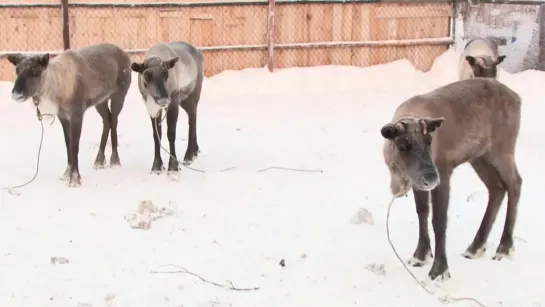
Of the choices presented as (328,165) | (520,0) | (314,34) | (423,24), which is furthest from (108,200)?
(520,0)

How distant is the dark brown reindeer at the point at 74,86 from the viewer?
6410 millimetres

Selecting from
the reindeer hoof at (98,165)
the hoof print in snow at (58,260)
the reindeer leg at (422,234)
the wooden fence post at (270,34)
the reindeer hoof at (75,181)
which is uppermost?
the wooden fence post at (270,34)

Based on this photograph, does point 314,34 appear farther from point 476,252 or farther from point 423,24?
point 476,252

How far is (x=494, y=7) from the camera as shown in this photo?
13.2m

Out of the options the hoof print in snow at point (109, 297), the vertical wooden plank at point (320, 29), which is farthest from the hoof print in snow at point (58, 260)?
the vertical wooden plank at point (320, 29)

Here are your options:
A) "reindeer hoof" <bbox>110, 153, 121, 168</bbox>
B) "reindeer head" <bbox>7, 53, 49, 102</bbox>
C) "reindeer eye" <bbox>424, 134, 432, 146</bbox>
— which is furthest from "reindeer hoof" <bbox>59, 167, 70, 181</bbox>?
"reindeer eye" <bbox>424, 134, 432, 146</bbox>

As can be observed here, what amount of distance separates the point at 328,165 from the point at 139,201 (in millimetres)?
2135

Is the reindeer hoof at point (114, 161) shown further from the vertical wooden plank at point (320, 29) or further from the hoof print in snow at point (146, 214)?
the vertical wooden plank at point (320, 29)

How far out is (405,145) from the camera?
405cm

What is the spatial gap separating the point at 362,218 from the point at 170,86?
2.43 metres

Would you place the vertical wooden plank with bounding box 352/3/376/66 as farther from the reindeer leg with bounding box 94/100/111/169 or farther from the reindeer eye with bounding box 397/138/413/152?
the reindeer eye with bounding box 397/138/413/152

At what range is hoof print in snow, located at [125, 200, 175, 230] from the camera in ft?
17.8

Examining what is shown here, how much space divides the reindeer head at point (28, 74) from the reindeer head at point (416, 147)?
3.49 meters

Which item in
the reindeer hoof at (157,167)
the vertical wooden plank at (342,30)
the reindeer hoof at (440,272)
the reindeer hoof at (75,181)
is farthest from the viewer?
the vertical wooden plank at (342,30)
